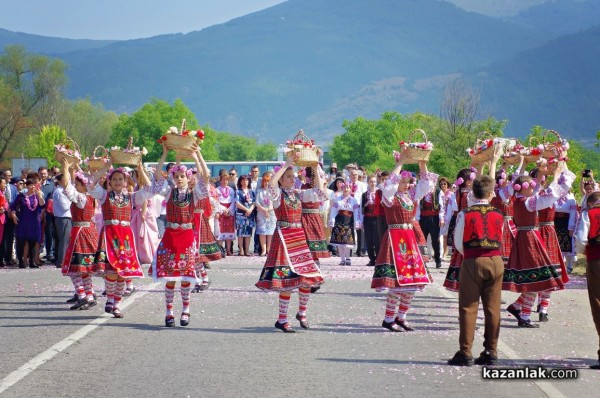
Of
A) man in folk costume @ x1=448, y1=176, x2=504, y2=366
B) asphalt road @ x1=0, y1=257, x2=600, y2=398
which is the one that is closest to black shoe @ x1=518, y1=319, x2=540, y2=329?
asphalt road @ x1=0, y1=257, x2=600, y2=398

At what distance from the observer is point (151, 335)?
463 inches

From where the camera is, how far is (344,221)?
23.8 meters

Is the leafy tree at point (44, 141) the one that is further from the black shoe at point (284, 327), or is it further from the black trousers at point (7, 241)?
the black shoe at point (284, 327)

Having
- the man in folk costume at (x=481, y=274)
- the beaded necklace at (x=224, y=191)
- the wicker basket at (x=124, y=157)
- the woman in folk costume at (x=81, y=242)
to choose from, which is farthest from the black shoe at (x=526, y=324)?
the beaded necklace at (x=224, y=191)

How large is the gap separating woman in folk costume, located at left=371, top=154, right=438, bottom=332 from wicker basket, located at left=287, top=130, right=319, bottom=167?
99 cm

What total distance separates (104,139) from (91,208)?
120571 millimetres

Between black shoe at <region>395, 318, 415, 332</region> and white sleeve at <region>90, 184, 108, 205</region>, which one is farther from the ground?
white sleeve at <region>90, 184, 108, 205</region>

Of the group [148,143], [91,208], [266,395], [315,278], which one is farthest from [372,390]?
[148,143]

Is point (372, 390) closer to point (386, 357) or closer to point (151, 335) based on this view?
point (386, 357)

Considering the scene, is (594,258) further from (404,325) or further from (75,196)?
(75,196)

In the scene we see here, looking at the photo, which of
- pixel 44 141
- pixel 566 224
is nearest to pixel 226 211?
pixel 566 224

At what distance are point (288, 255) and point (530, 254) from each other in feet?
9.92

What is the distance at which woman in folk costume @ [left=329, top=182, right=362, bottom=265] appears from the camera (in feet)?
76.8

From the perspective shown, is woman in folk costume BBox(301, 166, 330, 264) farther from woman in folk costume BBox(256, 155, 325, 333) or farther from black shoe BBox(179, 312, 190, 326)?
black shoe BBox(179, 312, 190, 326)
